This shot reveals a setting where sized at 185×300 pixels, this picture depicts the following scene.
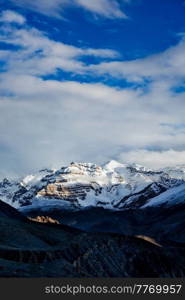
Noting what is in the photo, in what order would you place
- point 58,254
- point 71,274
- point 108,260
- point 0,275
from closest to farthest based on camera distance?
1. point 0,275
2. point 71,274
3. point 58,254
4. point 108,260

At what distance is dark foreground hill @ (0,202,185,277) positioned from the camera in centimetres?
7149

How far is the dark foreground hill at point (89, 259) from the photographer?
235ft

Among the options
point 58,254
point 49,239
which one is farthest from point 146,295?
point 49,239

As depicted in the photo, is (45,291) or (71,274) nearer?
(45,291)

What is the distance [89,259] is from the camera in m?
83.5

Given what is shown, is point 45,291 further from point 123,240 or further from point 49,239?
point 49,239

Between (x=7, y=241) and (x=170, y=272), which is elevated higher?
(x=7, y=241)

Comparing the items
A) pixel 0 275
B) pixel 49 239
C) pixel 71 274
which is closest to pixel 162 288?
pixel 0 275

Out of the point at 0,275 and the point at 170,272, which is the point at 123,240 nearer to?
the point at 170,272

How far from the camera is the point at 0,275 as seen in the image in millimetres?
60281

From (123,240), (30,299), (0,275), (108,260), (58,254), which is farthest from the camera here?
(123,240)

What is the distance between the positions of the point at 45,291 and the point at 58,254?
135 ft

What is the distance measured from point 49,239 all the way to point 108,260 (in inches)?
1961

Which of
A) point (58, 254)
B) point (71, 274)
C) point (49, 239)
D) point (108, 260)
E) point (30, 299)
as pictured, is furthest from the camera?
point (49, 239)
